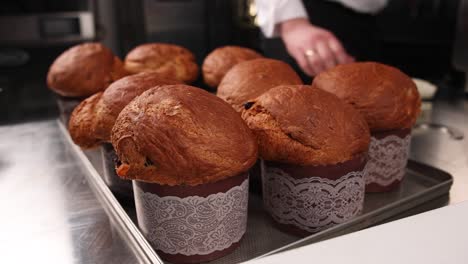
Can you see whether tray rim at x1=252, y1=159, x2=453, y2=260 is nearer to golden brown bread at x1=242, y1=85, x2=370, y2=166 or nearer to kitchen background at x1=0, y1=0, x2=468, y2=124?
golden brown bread at x1=242, y1=85, x2=370, y2=166

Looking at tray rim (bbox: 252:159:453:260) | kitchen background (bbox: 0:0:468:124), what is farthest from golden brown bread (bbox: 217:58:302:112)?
kitchen background (bbox: 0:0:468:124)

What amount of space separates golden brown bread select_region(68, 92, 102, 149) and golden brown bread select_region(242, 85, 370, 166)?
1.14ft

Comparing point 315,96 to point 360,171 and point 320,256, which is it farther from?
point 320,256

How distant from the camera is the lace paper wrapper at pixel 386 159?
958mm

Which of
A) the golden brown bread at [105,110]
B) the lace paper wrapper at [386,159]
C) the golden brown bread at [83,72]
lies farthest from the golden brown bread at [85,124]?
the lace paper wrapper at [386,159]

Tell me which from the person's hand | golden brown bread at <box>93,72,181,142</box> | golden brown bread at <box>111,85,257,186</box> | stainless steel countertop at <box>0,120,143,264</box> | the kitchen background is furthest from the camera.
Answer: the kitchen background

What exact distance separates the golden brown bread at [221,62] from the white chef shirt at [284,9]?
0.31 m

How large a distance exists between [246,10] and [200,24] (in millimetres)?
338

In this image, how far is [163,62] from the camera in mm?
1519

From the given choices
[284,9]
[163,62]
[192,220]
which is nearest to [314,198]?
[192,220]

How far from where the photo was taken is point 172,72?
4.95ft

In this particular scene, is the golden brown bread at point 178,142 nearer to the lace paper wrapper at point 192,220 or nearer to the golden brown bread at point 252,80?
the lace paper wrapper at point 192,220

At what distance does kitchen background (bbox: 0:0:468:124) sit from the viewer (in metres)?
1.98

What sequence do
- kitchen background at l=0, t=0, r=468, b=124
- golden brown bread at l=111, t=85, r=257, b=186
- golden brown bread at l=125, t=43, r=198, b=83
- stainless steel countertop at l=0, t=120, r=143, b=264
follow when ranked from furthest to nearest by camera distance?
kitchen background at l=0, t=0, r=468, b=124
golden brown bread at l=125, t=43, r=198, b=83
stainless steel countertop at l=0, t=120, r=143, b=264
golden brown bread at l=111, t=85, r=257, b=186
